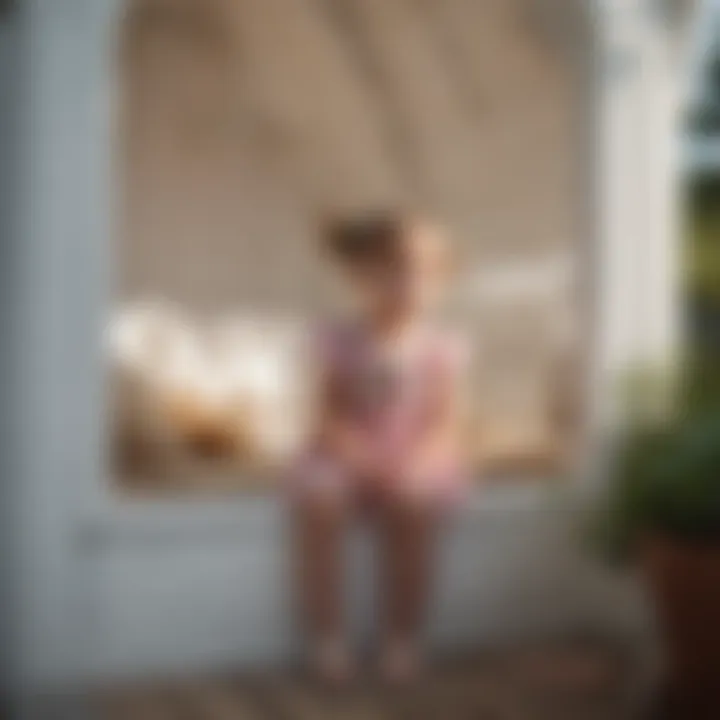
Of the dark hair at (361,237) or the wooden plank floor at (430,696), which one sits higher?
the dark hair at (361,237)

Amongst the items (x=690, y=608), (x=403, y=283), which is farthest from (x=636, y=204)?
(x=690, y=608)

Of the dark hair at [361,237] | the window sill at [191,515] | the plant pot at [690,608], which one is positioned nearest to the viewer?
the plant pot at [690,608]

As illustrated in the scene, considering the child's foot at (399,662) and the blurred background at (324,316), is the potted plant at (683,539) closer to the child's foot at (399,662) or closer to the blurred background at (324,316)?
the blurred background at (324,316)

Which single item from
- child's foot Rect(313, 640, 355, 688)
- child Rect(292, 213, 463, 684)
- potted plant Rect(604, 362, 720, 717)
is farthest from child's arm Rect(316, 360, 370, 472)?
potted plant Rect(604, 362, 720, 717)

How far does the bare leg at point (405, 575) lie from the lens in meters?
2.17

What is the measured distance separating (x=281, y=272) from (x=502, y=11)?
555mm

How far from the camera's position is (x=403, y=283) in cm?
220

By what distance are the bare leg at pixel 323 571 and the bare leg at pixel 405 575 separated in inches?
2.8

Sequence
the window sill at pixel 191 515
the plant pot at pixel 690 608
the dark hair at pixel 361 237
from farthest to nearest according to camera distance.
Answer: the dark hair at pixel 361 237 → the window sill at pixel 191 515 → the plant pot at pixel 690 608

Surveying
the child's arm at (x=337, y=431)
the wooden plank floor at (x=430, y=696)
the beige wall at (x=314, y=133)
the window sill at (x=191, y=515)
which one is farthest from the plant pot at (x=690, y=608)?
the beige wall at (x=314, y=133)

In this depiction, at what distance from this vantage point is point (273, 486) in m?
2.19

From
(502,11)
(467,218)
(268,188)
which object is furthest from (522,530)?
(502,11)

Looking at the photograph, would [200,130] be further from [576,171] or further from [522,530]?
[522,530]

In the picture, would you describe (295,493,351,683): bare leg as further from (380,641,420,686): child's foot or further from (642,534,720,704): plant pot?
(642,534,720,704): plant pot
